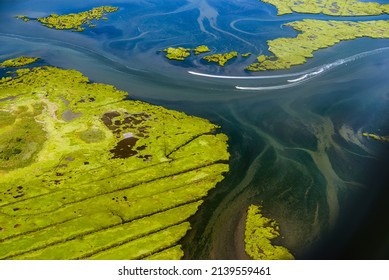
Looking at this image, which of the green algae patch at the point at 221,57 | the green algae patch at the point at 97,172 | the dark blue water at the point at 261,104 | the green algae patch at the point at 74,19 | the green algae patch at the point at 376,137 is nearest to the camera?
the green algae patch at the point at 97,172

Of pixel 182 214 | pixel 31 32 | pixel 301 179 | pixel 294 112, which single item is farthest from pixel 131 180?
pixel 31 32

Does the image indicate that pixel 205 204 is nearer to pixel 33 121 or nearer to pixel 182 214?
pixel 182 214

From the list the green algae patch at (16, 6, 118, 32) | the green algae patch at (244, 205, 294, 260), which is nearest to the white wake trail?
the green algae patch at (244, 205, 294, 260)

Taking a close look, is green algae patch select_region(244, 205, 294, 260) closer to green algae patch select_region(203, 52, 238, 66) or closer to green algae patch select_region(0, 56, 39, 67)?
green algae patch select_region(203, 52, 238, 66)

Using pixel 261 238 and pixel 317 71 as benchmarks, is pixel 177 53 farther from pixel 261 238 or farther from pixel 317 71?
pixel 261 238

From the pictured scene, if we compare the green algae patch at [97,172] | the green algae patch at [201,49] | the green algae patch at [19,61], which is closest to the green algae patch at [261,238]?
the green algae patch at [97,172]

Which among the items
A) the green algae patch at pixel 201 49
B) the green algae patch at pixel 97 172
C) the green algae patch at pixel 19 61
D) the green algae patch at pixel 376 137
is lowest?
the green algae patch at pixel 97 172

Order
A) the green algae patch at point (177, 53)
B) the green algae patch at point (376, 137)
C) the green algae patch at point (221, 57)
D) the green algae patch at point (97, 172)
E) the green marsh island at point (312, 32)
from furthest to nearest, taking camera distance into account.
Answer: the green algae patch at point (177, 53), the green marsh island at point (312, 32), the green algae patch at point (221, 57), the green algae patch at point (376, 137), the green algae patch at point (97, 172)

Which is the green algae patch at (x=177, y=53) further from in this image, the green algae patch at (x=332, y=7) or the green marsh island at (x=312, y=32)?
the green algae patch at (x=332, y=7)
